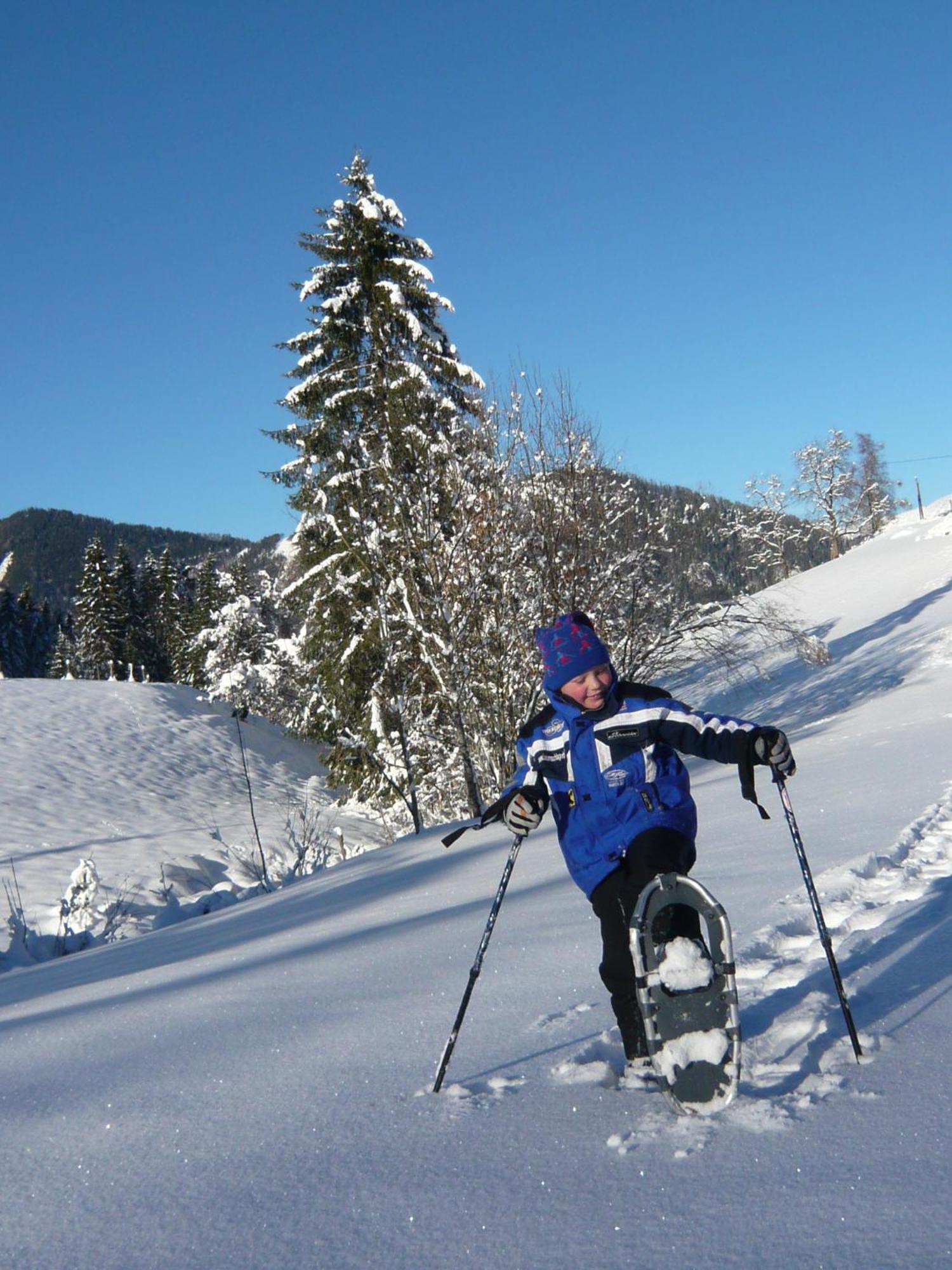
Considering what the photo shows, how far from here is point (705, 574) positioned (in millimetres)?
16219

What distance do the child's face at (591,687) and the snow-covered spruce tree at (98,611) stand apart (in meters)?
52.1

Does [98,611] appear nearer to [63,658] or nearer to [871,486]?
[63,658]

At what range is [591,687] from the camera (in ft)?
9.91

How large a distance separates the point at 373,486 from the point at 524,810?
1149 centimetres

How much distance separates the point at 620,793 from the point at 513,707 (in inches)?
408

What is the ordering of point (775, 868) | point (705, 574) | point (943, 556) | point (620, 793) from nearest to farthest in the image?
point (620, 793) < point (775, 868) < point (705, 574) < point (943, 556)

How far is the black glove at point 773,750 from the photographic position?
2.89 m

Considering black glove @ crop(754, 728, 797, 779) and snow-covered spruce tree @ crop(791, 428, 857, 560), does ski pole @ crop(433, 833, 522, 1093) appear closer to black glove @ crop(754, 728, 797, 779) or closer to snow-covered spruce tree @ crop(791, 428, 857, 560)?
black glove @ crop(754, 728, 797, 779)

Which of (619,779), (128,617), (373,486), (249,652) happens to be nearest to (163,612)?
(128,617)

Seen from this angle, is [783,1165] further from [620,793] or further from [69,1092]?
[69,1092]

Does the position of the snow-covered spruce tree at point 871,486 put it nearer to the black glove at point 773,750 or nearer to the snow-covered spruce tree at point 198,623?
the snow-covered spruce tree at point 198,623

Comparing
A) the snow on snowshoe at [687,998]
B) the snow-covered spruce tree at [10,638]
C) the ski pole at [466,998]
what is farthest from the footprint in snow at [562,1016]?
the snow-covered spruce tree at [10,638]

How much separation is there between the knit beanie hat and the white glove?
14.7 inches

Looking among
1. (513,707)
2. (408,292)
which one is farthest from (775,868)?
(408,292)
